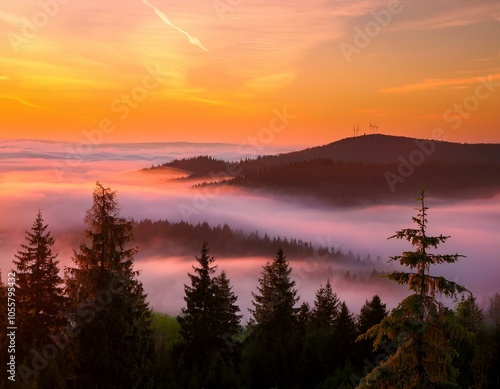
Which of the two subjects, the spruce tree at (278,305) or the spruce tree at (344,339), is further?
the spruce tree at (278,305)

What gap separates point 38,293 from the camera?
37.9m

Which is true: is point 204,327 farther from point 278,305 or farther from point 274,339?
point 278,305

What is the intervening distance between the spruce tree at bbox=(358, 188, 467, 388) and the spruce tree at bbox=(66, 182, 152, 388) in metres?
12.1

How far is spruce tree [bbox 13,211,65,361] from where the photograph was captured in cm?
3722

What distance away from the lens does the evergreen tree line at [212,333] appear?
14.8 metres

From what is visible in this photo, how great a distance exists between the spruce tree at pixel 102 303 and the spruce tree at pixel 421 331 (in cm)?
1210

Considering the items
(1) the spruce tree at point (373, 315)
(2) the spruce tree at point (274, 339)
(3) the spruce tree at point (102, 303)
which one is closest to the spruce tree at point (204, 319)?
(2) the spruce tree at point (274, 339)

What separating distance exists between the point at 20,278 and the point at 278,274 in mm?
20985

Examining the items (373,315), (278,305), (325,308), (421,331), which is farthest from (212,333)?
(421,331)

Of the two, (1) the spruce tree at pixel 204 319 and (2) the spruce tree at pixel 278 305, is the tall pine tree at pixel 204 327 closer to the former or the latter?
(1) the spruce tree at pixel 204 319

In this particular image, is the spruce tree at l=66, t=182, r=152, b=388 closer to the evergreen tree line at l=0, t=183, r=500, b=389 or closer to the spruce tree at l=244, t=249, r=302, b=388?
the evergreen tree line at l=0, t=183, r=500, b=389

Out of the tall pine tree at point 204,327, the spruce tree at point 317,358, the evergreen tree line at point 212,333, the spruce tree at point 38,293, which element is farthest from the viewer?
the tall pine tree at point 204,327

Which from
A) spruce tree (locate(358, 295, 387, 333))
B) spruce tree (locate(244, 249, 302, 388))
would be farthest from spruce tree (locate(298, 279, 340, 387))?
spruce tree (locate(358, 295, 387, 333))

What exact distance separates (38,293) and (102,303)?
17.8m
